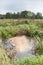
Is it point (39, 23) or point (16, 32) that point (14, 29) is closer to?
point (16, 32)

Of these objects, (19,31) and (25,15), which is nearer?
(19,31)

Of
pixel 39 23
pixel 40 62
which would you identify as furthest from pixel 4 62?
pixel 39 23

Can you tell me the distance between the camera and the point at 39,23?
27.5 m

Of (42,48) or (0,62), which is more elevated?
(0,62)

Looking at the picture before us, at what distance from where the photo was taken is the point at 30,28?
2103 centimetres

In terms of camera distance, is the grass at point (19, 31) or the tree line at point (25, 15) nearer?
the grass at point (19, 31)

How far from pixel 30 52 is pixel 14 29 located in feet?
26.3

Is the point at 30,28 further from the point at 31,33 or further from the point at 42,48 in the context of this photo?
the point at 42,48

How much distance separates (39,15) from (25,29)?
14049 mm

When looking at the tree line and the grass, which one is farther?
the tree line

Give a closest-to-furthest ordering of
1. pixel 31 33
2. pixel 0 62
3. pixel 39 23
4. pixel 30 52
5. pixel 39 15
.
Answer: pixel 0 62 < pixel 30 52 < pixel 31 33 < pixel 39 23 < pixel 39 15

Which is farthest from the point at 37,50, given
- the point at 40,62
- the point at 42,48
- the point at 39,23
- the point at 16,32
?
the point at 39,23

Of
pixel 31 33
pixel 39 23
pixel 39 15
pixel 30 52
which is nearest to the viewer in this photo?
pixel 30 52

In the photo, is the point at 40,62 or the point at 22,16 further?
the point at 22,16
